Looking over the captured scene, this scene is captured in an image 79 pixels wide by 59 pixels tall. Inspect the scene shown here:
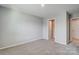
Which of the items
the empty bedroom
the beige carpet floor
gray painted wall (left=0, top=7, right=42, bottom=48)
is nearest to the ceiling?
the empty bedroom

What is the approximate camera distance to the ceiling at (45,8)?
1281 millimetres

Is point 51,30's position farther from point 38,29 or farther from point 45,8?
point 45,8

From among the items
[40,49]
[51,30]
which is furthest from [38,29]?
[40,49]

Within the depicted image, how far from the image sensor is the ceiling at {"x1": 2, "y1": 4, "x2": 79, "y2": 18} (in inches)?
50.4

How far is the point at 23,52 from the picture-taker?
4.28 ft

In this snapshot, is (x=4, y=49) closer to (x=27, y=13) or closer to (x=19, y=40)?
(x=19, y=40)

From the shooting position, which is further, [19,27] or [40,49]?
[19,27]

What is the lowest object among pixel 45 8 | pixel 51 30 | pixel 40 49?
pixel 40 49

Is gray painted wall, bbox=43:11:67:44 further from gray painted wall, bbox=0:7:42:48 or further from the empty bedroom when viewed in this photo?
gray painted wall, bbox=0:7:42:48

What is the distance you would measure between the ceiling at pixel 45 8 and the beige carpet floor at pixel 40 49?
22.5 inches

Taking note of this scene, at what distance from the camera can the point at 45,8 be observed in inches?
54.4

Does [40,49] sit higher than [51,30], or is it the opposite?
[51,30]

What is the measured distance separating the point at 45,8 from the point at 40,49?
2.42 feet

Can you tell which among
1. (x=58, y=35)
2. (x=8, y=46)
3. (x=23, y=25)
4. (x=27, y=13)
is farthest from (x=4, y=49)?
(x=58, y=35)
